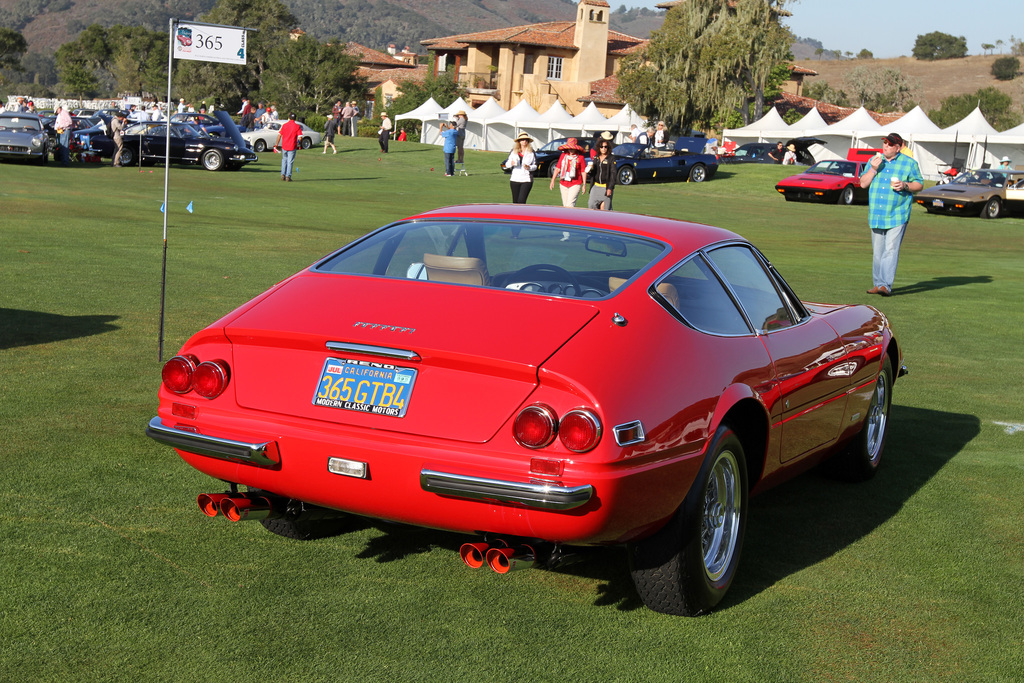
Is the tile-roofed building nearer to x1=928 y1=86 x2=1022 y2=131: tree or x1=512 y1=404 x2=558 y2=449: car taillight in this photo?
x1=928 y1=86 x2=1022 y2=131: tree

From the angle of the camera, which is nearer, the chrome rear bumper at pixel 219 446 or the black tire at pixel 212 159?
the chrome rear bumper at pixel 219 446

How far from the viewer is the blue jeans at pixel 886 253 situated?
45.6 feet

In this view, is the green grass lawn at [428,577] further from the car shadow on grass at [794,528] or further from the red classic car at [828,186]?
the red classic car at [828,186]

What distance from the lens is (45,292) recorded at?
1054cm

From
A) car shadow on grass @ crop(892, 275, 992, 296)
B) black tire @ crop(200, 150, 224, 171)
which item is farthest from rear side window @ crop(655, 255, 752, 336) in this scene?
black tire @ crop(200, 150, 224, 171)

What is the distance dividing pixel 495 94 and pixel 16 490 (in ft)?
307

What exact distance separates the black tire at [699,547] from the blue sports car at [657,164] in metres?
34.4

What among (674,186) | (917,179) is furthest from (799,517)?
(674,186)

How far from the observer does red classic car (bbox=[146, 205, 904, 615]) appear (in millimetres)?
3604

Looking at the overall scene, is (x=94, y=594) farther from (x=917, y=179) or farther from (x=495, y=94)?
(x=495, y=94)

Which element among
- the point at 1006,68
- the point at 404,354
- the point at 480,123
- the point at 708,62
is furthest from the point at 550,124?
the point at 1006,68

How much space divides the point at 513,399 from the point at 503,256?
1278 mm

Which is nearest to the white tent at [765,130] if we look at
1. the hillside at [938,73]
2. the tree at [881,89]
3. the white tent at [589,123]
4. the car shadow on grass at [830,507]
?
the white tent at [589,123]

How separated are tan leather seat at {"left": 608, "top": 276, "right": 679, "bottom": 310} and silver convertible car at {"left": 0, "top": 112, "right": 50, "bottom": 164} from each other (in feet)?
98.3
